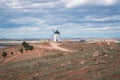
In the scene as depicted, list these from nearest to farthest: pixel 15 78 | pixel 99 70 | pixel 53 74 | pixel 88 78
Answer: pixel 88 78 → pixel 99 70 → pixel 53 74 → pixel 15 78

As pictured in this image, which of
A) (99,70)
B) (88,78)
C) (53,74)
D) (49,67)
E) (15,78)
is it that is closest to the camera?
(88,78)

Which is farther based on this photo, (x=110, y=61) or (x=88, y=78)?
(x=110, y=61)

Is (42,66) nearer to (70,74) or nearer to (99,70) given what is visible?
(70,74)

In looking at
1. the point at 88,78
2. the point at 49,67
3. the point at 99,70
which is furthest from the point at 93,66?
the point at 49,67

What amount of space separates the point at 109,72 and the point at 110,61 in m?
3.99

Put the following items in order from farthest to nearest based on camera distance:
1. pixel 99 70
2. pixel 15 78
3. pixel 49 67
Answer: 1. pixel 49 67
2. pixel 15 78
3. pixel 99 70

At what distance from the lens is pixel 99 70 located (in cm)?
2272

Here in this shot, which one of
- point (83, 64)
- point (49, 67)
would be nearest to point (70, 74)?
point (83, 64)

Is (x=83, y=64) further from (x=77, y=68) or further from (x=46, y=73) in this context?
(x=46, y=73)

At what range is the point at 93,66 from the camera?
23984 mm

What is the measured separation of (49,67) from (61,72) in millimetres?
3652

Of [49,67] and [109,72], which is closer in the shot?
[109,72]

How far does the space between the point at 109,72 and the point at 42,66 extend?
30.8ft

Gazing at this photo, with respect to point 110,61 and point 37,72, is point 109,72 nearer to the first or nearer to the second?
point 110,61
